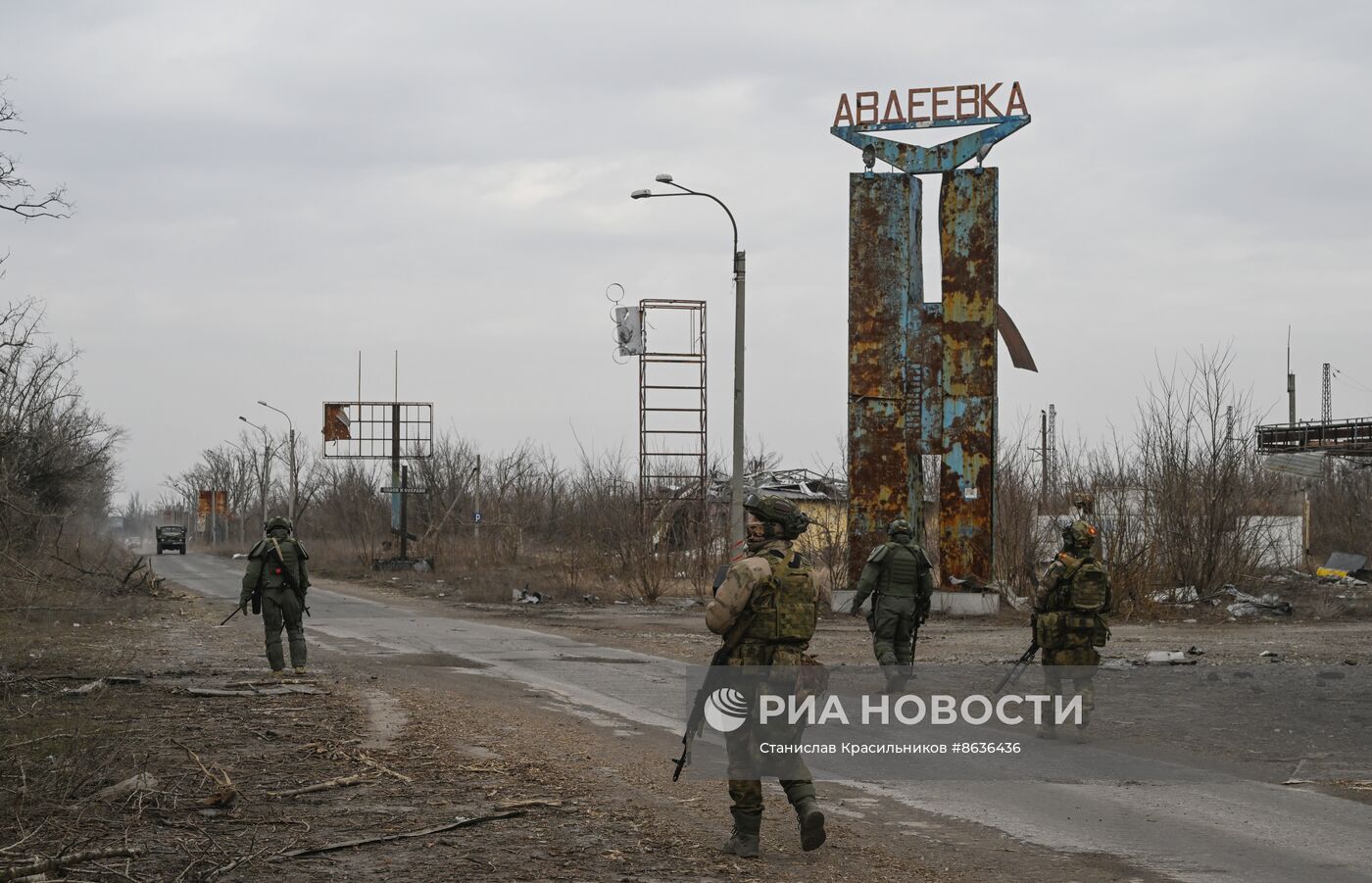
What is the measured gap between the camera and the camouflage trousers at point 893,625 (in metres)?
13.5

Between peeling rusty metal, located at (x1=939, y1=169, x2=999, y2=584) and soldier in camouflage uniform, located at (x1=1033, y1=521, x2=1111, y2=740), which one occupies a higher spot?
peeling rusty metal, located at (x1=939, y1=169, x2=999, y2=584)

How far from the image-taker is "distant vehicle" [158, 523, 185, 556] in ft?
292

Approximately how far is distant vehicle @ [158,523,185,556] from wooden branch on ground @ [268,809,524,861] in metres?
86.4

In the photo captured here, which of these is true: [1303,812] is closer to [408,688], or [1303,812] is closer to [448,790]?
[448,790]

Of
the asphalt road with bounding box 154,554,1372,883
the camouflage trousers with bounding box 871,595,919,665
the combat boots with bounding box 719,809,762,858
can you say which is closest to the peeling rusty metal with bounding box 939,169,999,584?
the asphalt road with bounding box 154,554,1372,883

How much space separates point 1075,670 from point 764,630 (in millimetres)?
5332

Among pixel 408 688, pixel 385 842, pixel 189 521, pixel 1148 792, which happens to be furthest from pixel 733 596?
pixel 189 521

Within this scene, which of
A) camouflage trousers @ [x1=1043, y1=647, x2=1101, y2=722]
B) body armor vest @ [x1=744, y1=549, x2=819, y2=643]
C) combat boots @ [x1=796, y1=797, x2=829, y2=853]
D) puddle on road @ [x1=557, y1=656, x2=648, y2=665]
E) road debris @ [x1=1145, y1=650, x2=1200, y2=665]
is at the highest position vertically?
body armor vest @ [x1=744, y1=549, x2=819, y2=643]

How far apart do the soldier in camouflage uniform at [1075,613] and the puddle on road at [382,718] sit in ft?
17.8

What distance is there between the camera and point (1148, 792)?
9336 mm

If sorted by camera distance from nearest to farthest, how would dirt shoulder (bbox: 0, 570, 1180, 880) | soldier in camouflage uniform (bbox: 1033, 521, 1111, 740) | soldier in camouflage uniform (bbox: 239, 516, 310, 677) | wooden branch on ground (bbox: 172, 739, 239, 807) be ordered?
1. dirt shoulder (bbox: 0, 570, 1180, 880)
2. wooden branch on ground (bbox: 172, 739, 239, 807)
3. soldier in camouflage uniform (bbox: 1033, 521, 1111, 740)
4. soldier in camouflage uniform (bbox: 239, 516, 310, 677)

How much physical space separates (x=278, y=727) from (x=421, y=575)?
34689mm

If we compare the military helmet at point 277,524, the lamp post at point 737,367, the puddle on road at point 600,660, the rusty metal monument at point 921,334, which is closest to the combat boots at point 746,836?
the military helmet at point 277,524

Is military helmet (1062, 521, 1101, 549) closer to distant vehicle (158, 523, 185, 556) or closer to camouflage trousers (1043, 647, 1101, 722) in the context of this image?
camouflage trousers (1043, 647, 1101, 722)
